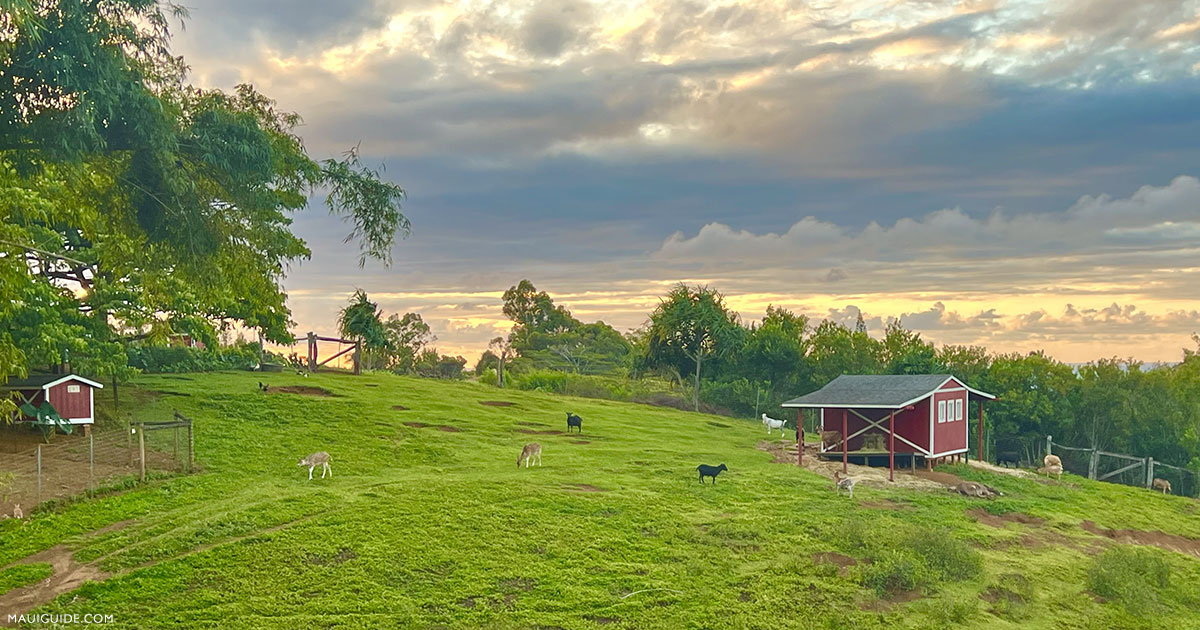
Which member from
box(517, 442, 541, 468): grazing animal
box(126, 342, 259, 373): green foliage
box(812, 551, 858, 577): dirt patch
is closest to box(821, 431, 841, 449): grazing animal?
box(517, 442, 541, 468): grazing animal

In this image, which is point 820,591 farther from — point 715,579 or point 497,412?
point 497,412

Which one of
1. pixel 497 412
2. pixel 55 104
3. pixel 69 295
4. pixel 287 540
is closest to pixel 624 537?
pixel 287 540

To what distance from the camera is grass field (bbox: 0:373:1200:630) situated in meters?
17.0

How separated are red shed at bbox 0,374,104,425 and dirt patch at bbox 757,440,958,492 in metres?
29.2

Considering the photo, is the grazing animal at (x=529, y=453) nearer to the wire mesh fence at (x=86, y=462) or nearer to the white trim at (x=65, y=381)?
the wire mesh fence at (x=86, y=462)

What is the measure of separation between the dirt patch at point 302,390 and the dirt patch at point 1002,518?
32272 millimetres

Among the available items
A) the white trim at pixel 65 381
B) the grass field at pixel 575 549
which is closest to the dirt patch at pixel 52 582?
the grass field at pixel 575 549

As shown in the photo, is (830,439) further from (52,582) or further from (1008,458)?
(52,582)

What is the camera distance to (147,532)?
2059cm

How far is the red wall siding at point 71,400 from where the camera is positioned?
31.5 m

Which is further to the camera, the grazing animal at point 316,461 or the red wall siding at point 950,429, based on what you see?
the red wall siding at point 950,429

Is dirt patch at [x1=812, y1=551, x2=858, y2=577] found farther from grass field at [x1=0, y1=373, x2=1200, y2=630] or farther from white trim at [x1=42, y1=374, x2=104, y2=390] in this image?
white trim at [x1=42, y1=374, x2=104, y2=390]

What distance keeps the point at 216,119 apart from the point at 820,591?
16.8 m

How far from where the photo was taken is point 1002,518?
28578 millimetres
